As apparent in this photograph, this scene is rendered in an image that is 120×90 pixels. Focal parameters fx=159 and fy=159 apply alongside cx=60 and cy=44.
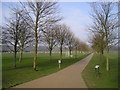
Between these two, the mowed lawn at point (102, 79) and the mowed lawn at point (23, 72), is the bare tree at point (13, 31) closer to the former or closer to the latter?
the mowed lawn at point (23, 72)

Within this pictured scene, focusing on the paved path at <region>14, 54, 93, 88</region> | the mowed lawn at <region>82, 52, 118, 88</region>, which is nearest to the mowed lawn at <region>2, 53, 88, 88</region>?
the paved path at <region>14, 54, 93, 88</region>

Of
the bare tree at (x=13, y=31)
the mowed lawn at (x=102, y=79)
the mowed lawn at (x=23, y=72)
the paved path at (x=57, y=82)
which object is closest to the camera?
the paved path at (x=57, y=82)

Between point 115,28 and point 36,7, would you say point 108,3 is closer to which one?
point 115,28

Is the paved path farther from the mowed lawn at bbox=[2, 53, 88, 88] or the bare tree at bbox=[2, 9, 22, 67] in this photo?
the bare tree at bbox=[2, 9, 22, 67]

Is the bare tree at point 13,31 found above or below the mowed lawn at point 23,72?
above

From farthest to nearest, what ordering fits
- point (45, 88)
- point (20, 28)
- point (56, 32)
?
1. point (56, 32)
2. point (20, 28)
3. point (45, 88)

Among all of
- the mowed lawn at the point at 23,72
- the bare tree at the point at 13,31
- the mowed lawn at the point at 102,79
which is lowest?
Result: the mowed lawn at the point at 23,72

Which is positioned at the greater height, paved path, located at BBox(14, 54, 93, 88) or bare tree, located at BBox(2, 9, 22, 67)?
bare tree, located at BBox(2, 9, 22, 67)

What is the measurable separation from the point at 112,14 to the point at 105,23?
115cm

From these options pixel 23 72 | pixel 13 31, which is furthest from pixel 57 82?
pixel 13 31

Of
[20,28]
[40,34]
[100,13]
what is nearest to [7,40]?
Result: [20,28]

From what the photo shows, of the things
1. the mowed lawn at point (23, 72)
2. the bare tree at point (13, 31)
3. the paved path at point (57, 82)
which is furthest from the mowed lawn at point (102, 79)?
the bare tree at point (13, 31)

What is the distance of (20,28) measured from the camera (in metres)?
21.6

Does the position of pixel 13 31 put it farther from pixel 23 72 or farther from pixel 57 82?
pixel 57 82
